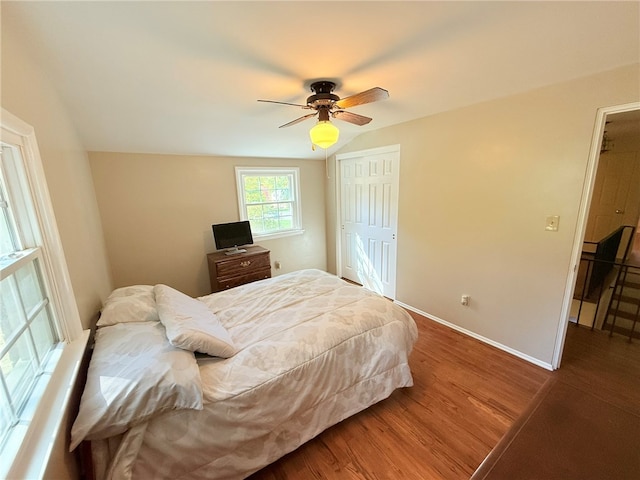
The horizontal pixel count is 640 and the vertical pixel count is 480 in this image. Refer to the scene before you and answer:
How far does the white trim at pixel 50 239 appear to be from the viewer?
1.14 metres

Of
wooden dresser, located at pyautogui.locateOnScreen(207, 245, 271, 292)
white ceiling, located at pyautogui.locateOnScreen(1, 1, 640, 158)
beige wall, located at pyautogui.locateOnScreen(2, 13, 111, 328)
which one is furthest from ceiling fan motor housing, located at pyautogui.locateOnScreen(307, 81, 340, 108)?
wooden dresser, located at pyautogui.locateOnScreen(207, 245, 271, 292)

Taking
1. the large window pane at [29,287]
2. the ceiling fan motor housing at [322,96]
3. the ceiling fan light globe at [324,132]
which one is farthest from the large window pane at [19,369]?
the ceiling fan motor housing at [322,96]

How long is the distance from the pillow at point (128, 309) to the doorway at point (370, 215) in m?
2.68

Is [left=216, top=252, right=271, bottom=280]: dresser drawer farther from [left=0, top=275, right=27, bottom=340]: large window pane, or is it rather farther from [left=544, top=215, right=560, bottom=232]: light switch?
[left=544, top=215, right=560, bottom=232]: light switch

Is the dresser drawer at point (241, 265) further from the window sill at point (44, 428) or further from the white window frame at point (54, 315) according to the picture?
the window sill at point (44, 428)

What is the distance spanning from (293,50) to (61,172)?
1.64 meters

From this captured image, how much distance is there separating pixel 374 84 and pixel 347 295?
1.69m

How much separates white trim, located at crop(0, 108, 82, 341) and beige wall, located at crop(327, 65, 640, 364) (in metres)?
2.98

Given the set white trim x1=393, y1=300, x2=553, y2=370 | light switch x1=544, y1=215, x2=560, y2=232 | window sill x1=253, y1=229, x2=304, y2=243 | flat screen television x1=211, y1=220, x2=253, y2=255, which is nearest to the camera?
light switch x1=544, y1=215, x2=560, y2=232

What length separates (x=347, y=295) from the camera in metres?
2.18

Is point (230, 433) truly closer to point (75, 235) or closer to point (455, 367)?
point (75, 235)

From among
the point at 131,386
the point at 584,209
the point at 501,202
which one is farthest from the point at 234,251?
the point at 584,209

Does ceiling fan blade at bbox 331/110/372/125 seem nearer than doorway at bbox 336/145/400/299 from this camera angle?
Yes

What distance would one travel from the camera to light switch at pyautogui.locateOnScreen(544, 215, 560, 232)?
2020 millimetres
